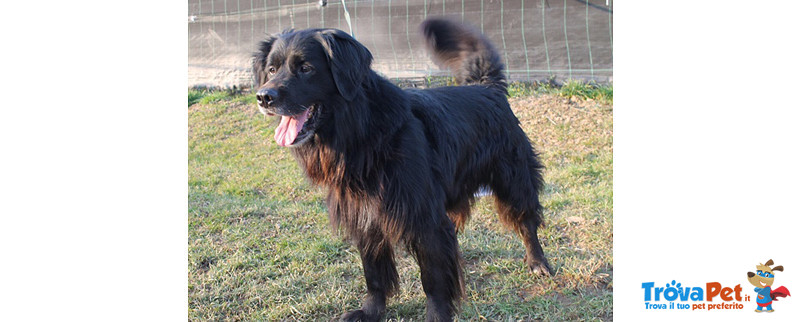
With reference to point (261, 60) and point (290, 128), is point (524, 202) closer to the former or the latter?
point (290, 128)

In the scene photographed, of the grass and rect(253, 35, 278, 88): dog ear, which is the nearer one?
rect(253, 35, 278, 88): dog ear

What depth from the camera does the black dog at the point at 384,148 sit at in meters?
2.21

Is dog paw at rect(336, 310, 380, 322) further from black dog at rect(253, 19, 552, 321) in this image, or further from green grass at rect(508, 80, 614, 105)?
green grass at rect(508, 80, 614, 105)

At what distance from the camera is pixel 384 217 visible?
2412mm

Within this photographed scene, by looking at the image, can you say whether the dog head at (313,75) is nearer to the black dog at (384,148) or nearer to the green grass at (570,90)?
the black dog at (384,148)

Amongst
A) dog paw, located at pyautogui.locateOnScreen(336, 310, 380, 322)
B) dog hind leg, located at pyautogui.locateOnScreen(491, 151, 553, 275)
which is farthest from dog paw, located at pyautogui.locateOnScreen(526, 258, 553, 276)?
dog paw, located at pyautogui.locateOnScreen(336, 310, 380, 322)

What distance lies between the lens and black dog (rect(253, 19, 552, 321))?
2209 millimetres
